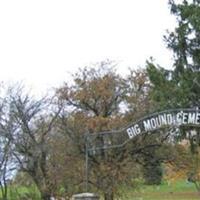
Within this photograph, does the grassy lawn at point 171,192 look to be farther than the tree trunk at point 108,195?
Yes

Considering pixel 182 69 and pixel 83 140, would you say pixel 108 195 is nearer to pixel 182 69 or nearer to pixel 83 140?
pixel 83 140

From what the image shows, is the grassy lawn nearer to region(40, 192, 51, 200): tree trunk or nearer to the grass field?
the grass field

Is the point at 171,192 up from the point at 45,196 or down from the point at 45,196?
up

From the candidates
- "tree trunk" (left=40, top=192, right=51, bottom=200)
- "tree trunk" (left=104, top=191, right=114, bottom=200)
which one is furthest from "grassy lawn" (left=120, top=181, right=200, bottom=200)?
"tree trunk" (left=104, top=191, right=114, bottom=200)

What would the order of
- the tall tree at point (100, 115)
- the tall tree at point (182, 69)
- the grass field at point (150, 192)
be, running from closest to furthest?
1. the tall tree at point (182, 69)
2. the tall tree at point (100, 115)
3. the grass field at point (150, 192)

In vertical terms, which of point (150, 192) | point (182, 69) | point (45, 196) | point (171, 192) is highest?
point (182, 69)

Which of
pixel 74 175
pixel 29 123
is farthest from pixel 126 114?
pixel 29 123

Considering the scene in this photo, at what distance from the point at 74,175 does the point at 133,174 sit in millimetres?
3485

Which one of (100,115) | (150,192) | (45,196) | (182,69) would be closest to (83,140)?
(100,115)

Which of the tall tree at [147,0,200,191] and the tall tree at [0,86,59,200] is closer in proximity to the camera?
the tall tree at [147,0,200,191]

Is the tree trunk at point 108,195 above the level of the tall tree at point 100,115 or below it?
below

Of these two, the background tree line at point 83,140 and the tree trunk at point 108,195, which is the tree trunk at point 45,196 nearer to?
the background tree line at point 83,140

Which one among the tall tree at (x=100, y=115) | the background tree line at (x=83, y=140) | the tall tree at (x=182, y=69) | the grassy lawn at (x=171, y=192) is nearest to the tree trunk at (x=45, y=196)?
the background tree line at (x=83, y=140)

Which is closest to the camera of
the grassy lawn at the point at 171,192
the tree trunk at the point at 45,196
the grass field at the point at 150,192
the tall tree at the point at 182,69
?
the tall tree at the point at 182,69
